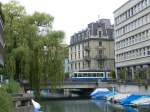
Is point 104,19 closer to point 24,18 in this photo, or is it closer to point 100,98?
point 100,98

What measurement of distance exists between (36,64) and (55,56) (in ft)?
10.9

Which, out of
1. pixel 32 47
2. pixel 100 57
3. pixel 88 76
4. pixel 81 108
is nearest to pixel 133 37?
pixel 88 76

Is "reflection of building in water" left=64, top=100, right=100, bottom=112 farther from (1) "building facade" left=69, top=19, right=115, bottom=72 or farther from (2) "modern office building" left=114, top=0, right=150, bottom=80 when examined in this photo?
(1) "building facade" left=69, top=19, right=115, bottom=72

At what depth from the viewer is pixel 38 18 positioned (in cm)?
5353

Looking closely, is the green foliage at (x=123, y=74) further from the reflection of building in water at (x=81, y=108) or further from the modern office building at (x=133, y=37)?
the reflection of building in water at (x=81, y=108)

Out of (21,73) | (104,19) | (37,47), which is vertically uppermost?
(104,19)

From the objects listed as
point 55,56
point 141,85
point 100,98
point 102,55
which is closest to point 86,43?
point 102,55

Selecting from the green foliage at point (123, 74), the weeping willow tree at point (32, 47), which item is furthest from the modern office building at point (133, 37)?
the weeping willow tree at point (32, 47)

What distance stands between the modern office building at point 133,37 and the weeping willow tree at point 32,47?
2437cm

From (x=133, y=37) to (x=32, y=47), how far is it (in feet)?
113

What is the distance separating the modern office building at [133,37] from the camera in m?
74.3

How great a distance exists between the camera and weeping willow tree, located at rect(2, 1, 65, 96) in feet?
164

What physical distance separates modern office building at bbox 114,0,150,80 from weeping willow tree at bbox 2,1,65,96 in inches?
959

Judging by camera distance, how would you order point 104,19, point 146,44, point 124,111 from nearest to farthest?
point 124,111
point 146,44
point 104,19
